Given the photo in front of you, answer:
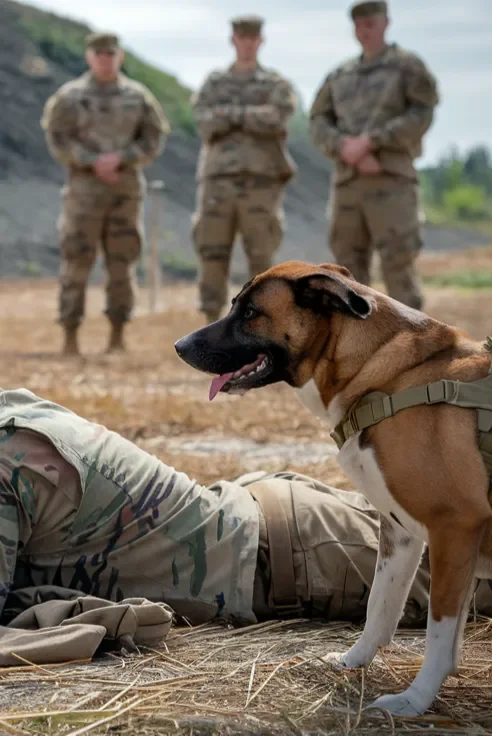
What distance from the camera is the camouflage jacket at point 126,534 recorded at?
3.39 metres

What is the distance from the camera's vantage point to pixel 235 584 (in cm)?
352

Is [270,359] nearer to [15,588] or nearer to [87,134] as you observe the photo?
[15,588]

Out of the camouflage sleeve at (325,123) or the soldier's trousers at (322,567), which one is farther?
the camouflage sleeve at (325,123)

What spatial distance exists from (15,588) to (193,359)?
104 centimetres

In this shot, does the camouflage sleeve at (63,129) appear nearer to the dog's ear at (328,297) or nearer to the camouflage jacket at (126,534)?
the camouflage jacket at (126,534)

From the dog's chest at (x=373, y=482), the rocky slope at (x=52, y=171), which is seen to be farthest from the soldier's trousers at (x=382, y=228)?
the rocky slope at (x=52, y=171)

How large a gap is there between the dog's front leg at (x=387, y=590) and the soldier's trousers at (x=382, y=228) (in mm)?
6366

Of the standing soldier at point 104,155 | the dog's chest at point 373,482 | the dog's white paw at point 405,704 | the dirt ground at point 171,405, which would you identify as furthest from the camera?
the standing soldier at point 104,155

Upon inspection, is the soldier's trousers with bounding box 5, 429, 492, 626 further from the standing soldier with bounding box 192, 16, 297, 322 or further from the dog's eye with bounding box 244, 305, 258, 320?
the standing soldier with bounding box 192, 16, 297, 322

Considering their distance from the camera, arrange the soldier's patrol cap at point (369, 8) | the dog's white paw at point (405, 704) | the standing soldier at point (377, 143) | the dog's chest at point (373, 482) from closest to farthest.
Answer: the dog's white paw at point (405, 704), the dog's chest at point (373, 482), the soldier's patrol cap at point (369, 8), the standing soldier at point (377, 143)

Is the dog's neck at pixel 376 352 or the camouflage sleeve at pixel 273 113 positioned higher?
the camouflage sleeve at pixel 273 113

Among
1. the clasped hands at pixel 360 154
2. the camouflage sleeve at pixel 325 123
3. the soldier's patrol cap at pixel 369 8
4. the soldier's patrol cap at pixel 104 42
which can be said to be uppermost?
the soldier's patrol cap at pixel 104 42

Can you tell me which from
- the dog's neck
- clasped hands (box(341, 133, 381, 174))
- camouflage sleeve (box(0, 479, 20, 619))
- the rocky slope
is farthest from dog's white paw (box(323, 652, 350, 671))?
the rocky slope

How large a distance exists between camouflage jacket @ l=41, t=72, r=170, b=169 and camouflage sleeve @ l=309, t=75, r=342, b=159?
2047 mm
